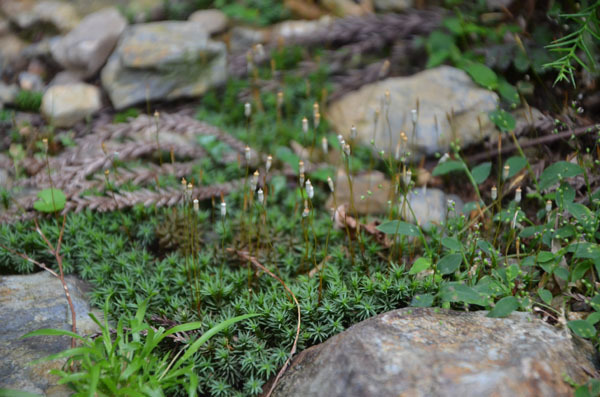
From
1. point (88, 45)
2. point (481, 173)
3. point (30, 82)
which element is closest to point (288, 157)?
point (481, 173)

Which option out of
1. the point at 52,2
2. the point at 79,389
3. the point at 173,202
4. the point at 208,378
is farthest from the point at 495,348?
the point at 52,2

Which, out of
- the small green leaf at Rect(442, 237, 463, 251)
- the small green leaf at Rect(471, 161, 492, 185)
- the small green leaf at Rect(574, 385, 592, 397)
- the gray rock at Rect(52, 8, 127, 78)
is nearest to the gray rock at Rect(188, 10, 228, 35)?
the gray rock at Rect(52, 8, 127, 78)

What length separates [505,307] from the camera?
2.60m

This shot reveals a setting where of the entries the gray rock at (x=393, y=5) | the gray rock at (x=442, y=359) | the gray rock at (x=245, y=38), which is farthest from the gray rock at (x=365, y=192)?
the gray rock at (x=393, y=5)

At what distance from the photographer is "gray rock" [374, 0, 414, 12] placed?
5.79 m

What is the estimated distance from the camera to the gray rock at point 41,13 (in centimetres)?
588

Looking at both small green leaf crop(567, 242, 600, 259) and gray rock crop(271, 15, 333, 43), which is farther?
gray rock crop(271, 15, 333, 43)

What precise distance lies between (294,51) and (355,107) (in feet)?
3.60

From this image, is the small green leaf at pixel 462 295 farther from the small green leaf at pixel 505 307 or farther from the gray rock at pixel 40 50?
the gray rock at pixel 40 50

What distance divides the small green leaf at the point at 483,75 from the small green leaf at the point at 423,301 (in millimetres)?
1929

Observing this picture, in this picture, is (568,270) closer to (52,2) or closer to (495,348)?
(495,348)

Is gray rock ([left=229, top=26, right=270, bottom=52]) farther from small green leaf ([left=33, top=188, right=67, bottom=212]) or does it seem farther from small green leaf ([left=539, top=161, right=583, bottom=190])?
small green leaf ([left=539, top=161, right=583, bottom=190])

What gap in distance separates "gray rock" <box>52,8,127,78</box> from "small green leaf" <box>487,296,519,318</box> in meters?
4.45

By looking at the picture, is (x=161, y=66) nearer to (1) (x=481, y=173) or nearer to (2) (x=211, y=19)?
(2) (x=211, y=19)
